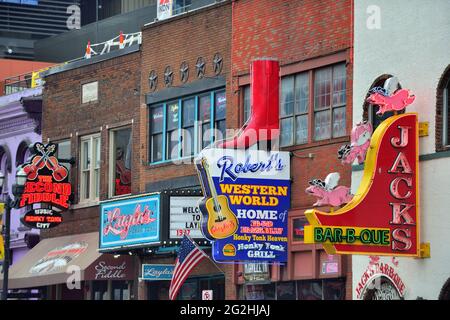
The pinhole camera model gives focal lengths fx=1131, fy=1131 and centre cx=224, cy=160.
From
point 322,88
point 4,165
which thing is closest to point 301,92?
point 322,88

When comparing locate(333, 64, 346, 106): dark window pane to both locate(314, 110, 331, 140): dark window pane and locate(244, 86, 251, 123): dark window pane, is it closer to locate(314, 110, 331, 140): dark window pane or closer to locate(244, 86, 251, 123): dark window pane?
locate(314, 110, 331, 140): dark window pane

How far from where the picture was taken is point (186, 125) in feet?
103

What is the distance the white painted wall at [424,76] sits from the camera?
21.3 m

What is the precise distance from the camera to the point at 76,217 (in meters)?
36.6

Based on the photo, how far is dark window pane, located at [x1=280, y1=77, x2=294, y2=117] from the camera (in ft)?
89.0

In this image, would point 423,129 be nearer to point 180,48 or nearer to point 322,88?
point 322,88

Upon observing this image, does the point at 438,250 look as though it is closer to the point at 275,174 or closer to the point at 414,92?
the point at 414,92

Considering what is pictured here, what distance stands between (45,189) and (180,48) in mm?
7264

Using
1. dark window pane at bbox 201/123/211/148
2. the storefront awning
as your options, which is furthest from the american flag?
the storefront awning

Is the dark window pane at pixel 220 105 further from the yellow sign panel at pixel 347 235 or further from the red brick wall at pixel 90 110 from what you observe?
the yellow sign panel at pixel 347 235

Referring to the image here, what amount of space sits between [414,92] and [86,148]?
16474mm

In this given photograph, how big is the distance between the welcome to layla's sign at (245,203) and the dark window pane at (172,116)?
19.2 ft
